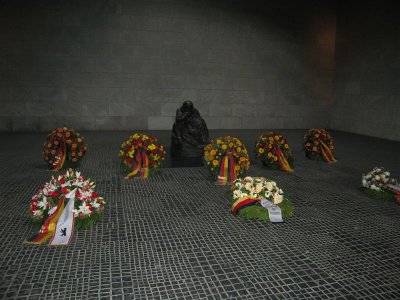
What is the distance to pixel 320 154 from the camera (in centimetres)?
961

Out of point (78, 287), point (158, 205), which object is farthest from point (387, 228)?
point (78, 287)

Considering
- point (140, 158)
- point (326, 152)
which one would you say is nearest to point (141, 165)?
point (140, 158)

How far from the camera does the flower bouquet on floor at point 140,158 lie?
746 centimetres

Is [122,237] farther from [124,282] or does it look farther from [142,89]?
[142,89]

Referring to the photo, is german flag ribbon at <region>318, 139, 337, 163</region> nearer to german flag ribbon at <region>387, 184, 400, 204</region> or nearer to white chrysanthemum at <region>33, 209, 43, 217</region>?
german flag ribbon at <region>387, 184, 400, 204</region>

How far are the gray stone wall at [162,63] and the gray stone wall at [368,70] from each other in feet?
2.40

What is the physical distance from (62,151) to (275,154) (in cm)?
487

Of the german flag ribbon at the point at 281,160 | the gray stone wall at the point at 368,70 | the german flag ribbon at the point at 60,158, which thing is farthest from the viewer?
the gray stone wall at the point at 368,70

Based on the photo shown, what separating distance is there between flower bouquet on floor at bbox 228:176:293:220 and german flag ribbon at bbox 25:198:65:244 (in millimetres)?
2433

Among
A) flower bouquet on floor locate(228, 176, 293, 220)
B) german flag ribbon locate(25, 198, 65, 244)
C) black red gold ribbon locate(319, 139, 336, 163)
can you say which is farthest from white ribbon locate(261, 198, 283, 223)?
black red gold ribbon locate(319, 139, 336, 163)

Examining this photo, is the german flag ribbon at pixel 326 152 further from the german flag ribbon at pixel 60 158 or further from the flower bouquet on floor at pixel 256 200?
the german flag ribbon at pixel 60 158

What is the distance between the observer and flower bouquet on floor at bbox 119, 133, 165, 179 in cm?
746

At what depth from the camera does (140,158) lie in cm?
754

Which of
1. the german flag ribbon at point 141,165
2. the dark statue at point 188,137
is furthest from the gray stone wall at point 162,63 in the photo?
the german flag ribbon at point 141,165
